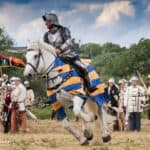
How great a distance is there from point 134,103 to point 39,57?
8.44 meters

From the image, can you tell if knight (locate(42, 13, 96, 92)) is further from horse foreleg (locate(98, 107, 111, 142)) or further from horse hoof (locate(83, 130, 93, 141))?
horse hoof (locate(83, 130, 93, 141))

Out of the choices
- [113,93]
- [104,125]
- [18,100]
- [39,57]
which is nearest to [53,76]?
[39,57]

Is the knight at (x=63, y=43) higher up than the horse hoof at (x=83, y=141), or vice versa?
the knight at (x=63, y=43)

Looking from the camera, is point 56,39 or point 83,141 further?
point 83,141

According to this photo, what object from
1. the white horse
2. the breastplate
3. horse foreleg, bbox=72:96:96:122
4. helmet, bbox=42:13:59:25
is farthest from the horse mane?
horse foreleg, bbox=72:96:96:122

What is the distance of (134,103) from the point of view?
22047mm

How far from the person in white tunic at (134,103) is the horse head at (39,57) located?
8190 millimetres

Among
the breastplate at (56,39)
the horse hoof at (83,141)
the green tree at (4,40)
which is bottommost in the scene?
the horse hoof at (83,141)

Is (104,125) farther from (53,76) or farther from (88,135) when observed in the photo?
(53,76)

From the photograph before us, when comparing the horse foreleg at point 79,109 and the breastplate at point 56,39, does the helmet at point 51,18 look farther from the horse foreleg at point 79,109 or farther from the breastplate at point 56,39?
the horse foreleg at point 79,109

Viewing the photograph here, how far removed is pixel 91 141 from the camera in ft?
49.0

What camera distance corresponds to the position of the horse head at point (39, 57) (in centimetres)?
1398

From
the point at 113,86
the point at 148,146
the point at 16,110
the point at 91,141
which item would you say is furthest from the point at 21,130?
the point at 148,146

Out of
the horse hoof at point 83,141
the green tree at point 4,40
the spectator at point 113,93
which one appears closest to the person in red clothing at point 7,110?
the spectator at point 113,93
